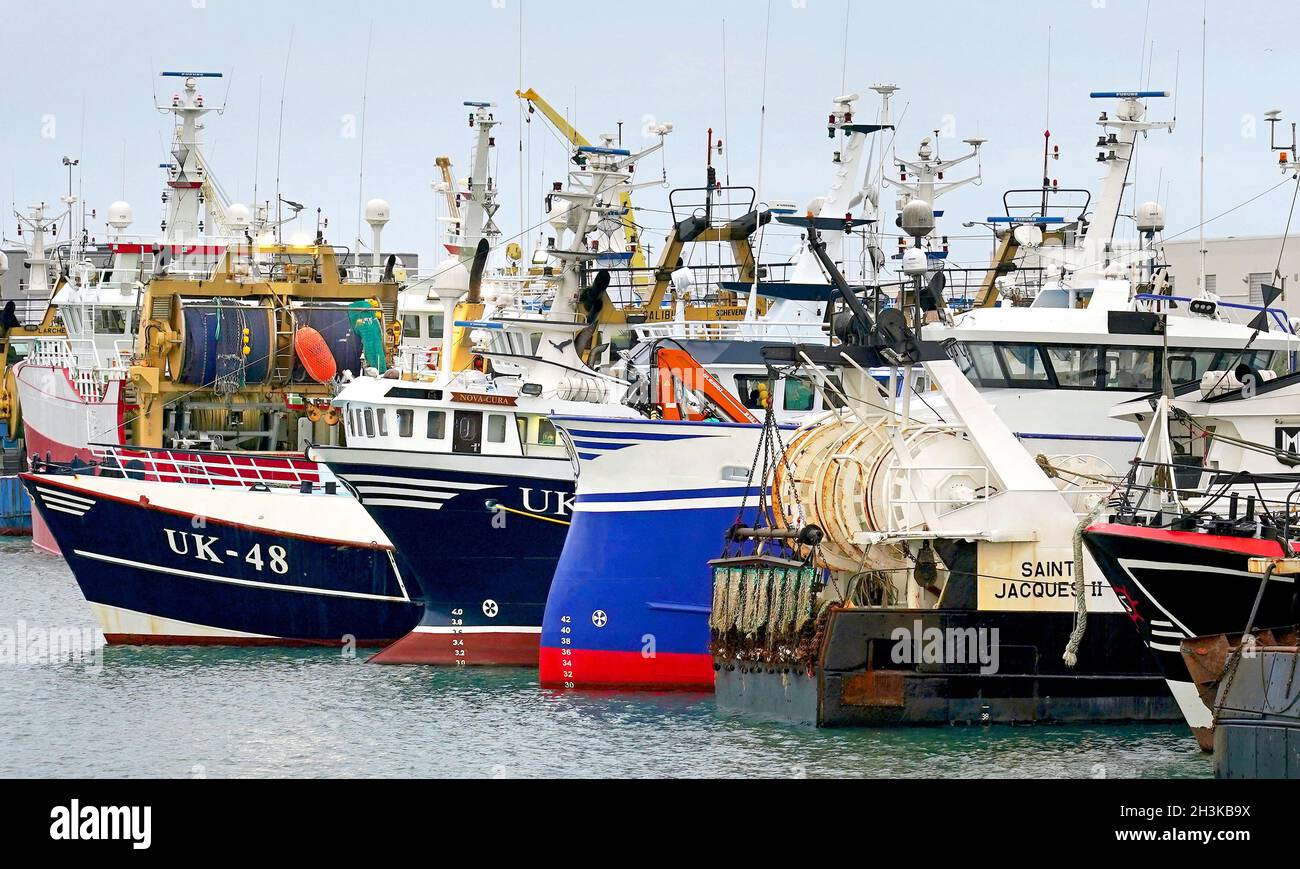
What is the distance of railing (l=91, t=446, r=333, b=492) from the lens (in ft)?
107

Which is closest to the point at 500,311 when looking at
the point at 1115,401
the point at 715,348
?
the point at 715,348

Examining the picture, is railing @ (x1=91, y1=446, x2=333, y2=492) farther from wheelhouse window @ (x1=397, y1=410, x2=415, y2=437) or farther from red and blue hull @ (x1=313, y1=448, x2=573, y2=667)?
red and blue hull @ (x1=313, y1=448, x2=573, y2=667)

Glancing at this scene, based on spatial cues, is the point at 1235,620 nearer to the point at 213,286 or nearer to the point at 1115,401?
the point at 1115,401

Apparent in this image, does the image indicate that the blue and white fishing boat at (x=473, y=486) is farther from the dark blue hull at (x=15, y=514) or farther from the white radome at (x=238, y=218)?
the dark blue hull at (x=15, y=514)

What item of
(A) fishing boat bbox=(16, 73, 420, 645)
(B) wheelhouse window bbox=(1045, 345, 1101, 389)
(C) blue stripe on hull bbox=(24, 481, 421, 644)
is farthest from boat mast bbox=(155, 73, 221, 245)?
(B) wheelhouse window bbox=(1045, 345, 1101, 389)

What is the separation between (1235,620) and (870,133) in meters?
17.3

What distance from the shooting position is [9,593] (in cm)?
3988

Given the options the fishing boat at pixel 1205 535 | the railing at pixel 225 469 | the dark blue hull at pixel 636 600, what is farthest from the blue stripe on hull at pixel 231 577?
the fishing boat at pixel 1205 535

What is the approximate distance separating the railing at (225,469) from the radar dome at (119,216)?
17.6 m

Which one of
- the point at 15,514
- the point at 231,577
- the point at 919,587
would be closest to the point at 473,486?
the point at 231,577

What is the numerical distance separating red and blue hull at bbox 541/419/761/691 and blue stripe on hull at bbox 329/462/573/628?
2.39 metres

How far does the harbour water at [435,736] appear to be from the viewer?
20719 mm

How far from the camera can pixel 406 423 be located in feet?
96.0

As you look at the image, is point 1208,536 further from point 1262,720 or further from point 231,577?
point 231,577
